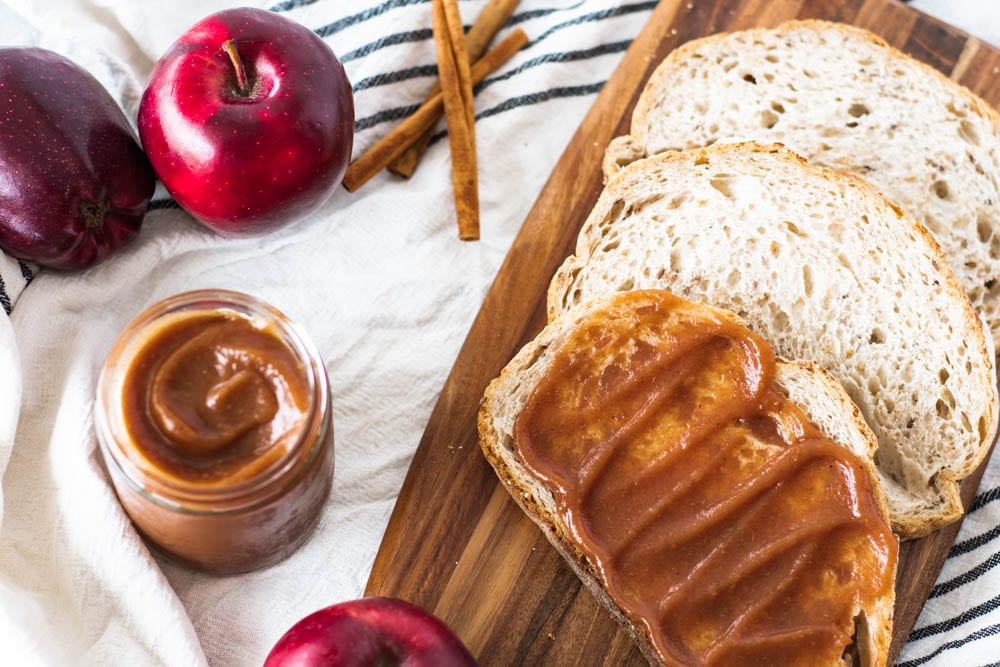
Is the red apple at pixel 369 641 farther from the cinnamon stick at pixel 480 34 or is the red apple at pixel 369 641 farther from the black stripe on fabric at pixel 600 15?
the black stripe on fabric at pixel 600 15

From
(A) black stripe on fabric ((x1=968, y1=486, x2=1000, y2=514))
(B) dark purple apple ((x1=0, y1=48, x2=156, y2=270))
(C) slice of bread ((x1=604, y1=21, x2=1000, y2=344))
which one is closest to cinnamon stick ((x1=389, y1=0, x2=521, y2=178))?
(C) slice of bread ((x1=604, y1=21, x2=1000, y2=344))

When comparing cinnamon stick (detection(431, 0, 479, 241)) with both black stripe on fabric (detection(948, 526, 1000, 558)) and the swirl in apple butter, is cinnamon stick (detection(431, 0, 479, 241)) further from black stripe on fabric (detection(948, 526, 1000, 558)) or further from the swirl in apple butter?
black stripe on fabric (detection(948, 526, 1000, 558))

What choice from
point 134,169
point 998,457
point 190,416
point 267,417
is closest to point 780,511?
point 998,457

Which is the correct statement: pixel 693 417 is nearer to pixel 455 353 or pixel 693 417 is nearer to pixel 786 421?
pixel 786 421

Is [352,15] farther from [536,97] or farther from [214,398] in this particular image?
[214,398]

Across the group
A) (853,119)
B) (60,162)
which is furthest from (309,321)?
(853,119)
